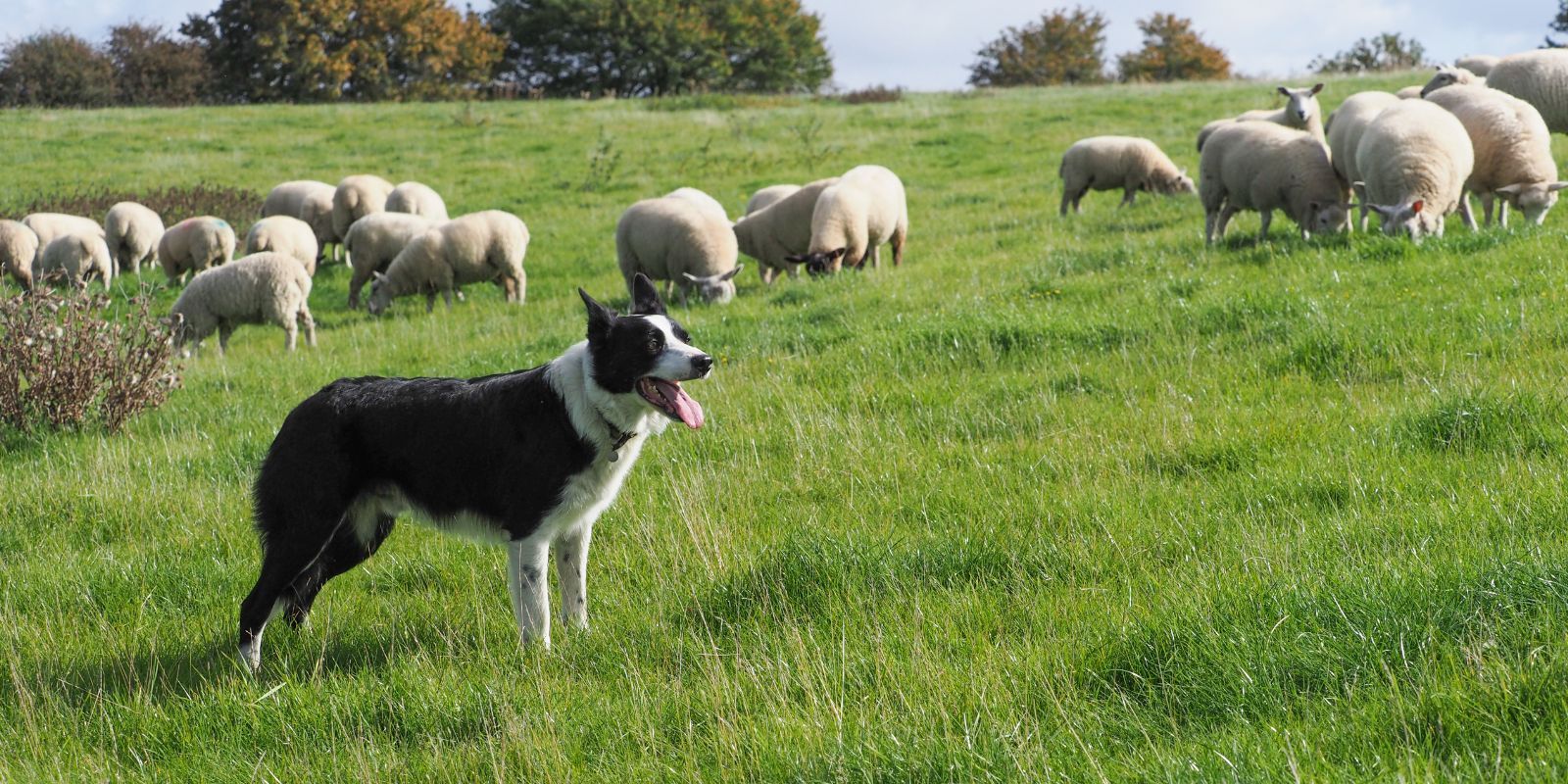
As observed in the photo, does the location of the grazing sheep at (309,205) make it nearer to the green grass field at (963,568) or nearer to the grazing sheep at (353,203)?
the grazing sheep at (353,203)

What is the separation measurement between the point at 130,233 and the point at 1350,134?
19.1 meters

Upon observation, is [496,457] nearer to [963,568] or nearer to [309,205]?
[963,568]

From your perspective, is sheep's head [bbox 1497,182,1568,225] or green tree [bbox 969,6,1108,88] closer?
sheep's head [bbox 1497,182,1568,225]

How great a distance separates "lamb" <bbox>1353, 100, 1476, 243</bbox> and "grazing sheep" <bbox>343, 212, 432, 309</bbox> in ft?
42.3

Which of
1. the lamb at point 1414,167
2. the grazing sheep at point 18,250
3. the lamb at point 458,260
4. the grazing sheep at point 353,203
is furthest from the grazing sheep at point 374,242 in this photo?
the lamb at point 1414,167

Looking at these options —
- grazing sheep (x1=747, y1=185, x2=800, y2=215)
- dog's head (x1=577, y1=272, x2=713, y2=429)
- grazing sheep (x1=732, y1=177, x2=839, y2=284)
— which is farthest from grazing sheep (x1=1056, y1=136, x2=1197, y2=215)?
dog's head (x1=577, y1=272, x2=713, y2=429)

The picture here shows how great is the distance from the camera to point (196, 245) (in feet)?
61.6

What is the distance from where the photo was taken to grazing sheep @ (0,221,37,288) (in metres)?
19.1

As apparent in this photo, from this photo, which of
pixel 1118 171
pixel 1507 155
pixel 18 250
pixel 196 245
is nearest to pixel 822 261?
pixel 1507 155

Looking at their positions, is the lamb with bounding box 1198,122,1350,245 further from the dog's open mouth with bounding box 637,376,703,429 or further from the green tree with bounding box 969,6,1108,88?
the green tree with bounding box 969,6,1108,88

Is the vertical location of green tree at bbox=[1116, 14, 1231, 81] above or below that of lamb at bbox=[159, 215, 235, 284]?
above

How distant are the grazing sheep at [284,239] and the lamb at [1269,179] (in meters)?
12.9

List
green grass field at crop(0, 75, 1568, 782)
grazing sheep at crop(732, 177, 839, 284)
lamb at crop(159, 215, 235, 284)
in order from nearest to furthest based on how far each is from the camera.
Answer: green grass field at crop(0, 75, 1568, 782), grazing sheep at crop(732, 177, 839, 284), lamb at crop(159, 215, 235, 284)

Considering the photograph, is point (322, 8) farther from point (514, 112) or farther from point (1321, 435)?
point (1321, 435)
